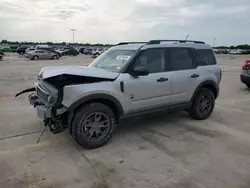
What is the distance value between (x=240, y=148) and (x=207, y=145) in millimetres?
540

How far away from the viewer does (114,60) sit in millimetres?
4996

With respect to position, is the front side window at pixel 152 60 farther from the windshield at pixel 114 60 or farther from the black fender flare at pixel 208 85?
the black fender flare at pixel 208 85

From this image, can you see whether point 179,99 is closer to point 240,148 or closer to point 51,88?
point 240,148

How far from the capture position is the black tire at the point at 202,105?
5705 mm

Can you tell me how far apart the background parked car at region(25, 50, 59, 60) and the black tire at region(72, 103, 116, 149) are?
1255 inches

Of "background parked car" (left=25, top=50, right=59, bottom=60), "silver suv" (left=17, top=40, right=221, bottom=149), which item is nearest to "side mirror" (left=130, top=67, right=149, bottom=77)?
"silver suv" (left=17, top=40, right=221, bottom=149)

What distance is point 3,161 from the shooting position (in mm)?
3695

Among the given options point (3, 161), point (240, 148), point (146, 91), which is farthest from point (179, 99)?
point (3, 161)

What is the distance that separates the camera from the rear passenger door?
5148 millimetres

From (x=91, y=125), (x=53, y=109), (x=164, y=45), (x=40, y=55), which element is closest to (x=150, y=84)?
(x=164, y=45)

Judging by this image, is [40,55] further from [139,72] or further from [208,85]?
[139,72]

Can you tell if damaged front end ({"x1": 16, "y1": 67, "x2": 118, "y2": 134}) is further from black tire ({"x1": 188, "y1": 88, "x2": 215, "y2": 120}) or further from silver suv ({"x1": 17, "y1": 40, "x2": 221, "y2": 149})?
black tire ({"x1": 188, "y1": 88, "x2": 215, "y2": 120})

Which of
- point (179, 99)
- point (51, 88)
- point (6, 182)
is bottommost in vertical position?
point (6, 182)

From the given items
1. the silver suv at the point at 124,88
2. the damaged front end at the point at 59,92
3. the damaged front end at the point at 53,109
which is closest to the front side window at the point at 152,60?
the silver suv at the point at 124,88
